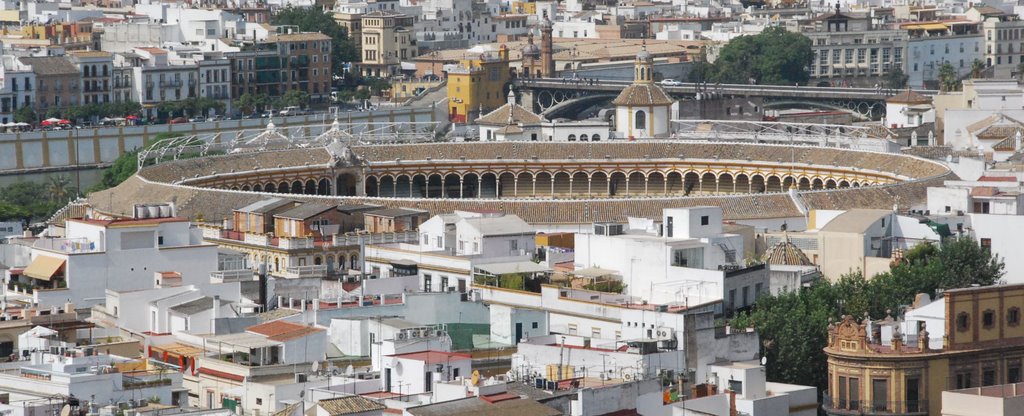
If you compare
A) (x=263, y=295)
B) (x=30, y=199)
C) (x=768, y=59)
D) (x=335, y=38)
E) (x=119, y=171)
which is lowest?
(x=30, y=199)

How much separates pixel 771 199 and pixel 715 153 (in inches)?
1019

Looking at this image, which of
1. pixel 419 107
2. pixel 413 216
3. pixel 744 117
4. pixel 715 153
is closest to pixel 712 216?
pixel 413 216

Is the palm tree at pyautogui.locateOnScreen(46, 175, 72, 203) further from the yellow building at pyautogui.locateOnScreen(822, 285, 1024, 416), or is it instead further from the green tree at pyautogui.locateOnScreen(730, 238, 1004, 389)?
the yellow building at pyautogui.locateOnScreen(822, 285, 1024, 416)

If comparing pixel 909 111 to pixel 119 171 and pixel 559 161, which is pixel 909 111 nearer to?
pixel 559 161

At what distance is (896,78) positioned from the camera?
637 feet

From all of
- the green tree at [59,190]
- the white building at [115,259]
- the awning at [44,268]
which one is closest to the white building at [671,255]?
the white building at [115,259]

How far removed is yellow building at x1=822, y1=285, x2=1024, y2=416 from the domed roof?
16363mm

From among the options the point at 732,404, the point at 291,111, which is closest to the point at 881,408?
the point at 732,404

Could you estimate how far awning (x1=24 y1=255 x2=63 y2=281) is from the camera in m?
74.2

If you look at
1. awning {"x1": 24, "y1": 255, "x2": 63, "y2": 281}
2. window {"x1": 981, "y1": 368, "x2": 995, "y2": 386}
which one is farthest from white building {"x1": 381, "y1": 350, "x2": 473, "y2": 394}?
awning {"x1": 24, "y1": 255, "x2": 63, "y2": 281}

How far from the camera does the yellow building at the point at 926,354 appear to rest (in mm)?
61281

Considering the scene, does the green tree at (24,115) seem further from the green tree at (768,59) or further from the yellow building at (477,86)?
the green tree at (768,59)

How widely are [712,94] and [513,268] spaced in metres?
92.8

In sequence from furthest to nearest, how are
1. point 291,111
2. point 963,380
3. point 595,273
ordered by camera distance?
point 291,111 < point 595,273 < point 963,380
